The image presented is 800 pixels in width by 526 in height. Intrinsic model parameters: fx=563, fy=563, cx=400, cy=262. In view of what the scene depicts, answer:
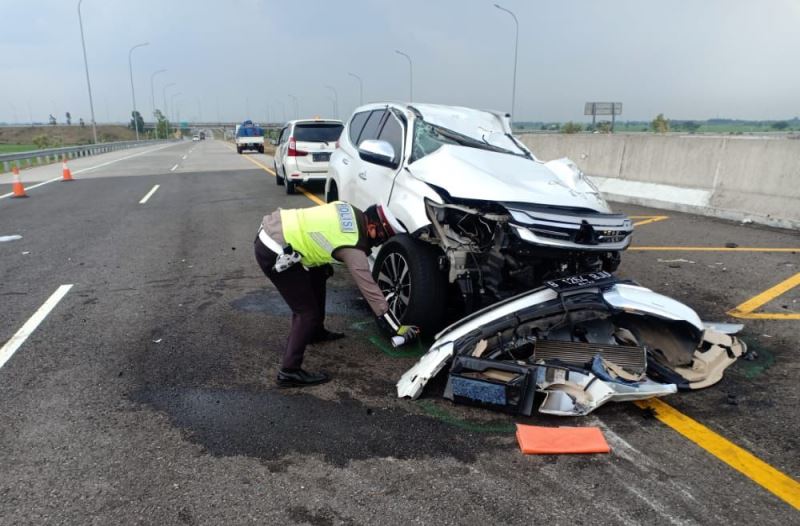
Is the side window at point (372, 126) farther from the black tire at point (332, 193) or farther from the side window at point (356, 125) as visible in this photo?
the black tire at point (332, 193)

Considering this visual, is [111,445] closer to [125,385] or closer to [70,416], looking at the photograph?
[70,416]

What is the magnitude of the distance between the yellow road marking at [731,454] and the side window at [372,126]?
395 centimetres

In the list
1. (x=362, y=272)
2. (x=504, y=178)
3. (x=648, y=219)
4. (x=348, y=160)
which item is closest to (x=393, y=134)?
(x=348, y=160)

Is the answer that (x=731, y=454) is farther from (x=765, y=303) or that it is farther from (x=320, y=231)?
(x=765, y=303)

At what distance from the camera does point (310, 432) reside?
10.7 feet

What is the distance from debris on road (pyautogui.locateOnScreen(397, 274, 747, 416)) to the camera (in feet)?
11.2

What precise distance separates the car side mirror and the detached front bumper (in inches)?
60.8

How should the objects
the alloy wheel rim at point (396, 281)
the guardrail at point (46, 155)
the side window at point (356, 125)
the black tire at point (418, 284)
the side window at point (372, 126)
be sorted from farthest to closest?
the guardrail at point (46, 155), the side window at point (356, 125), the side window at point (372, 126), the alloy wheel rim at point (396, 281), the black tire at point (418, 284)

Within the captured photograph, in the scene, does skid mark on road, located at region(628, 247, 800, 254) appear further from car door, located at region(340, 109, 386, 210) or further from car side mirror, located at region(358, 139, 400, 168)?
car side mirror, located at region(358, 139, 400, 168)

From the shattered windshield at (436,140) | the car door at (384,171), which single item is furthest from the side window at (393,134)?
the shattered windshield at (436,140)

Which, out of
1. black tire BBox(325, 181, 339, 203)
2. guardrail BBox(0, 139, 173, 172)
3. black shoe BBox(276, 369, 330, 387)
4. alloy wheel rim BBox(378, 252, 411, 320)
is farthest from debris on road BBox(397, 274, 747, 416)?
guardrail BBox(0, 139, 173, 172)

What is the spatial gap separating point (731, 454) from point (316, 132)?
12.0m

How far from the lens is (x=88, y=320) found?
16.9ft

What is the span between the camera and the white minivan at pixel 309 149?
43.7 ft
